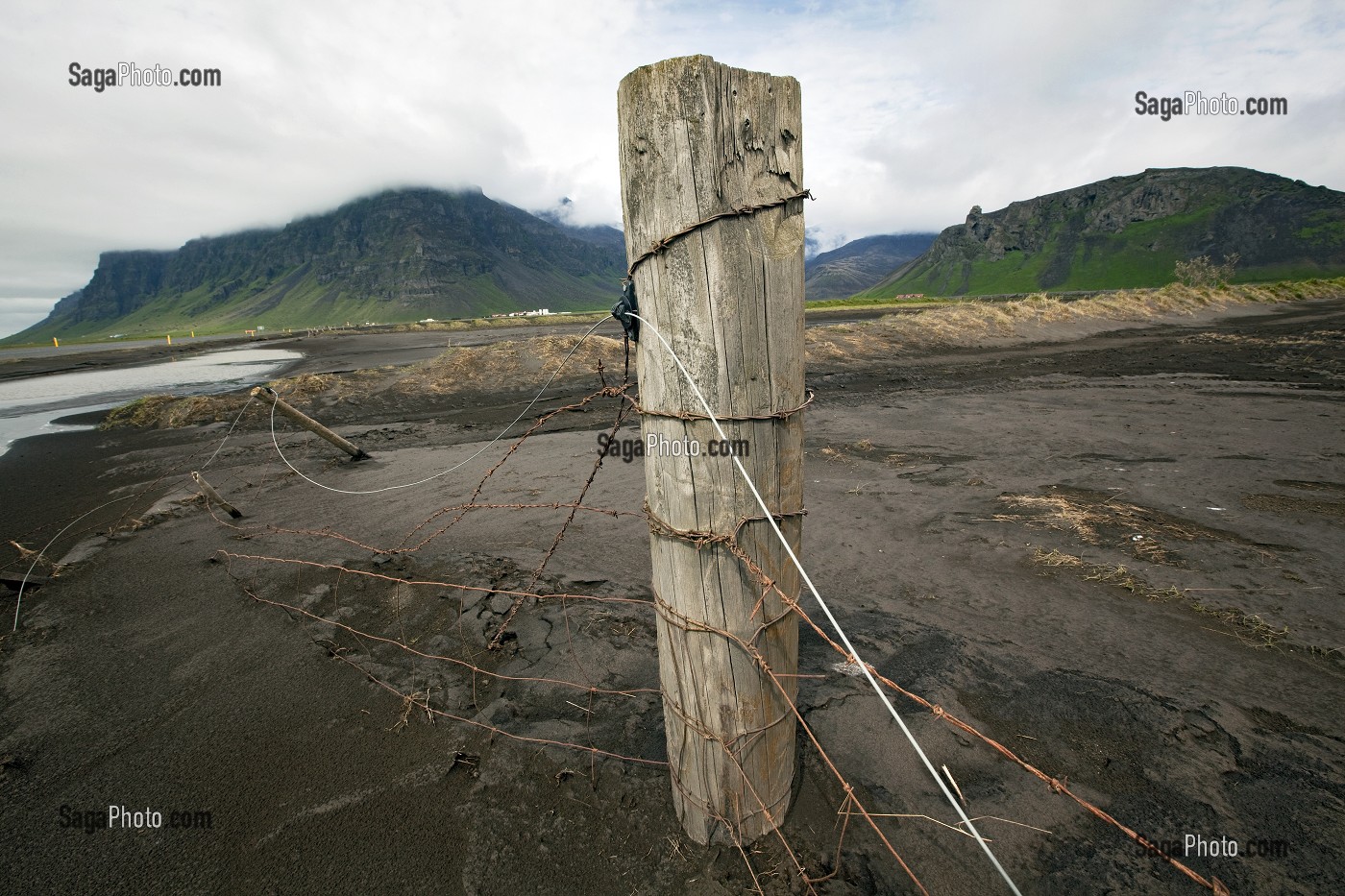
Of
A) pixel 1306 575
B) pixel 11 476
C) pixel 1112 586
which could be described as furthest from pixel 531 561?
pixel 11 476

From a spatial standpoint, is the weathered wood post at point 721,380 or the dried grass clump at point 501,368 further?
the dried grass clump at point 501,368

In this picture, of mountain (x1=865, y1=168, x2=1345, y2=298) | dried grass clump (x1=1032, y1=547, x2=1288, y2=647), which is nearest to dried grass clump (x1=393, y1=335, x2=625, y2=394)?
dried grass clump (x1=1032, y1=547, x2=1288, y2=647)

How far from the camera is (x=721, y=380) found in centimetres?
209

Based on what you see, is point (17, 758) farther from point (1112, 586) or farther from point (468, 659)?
point (1112, 586)

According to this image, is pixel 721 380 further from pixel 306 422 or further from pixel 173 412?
pixel 173 412

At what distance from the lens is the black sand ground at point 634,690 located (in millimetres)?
2908

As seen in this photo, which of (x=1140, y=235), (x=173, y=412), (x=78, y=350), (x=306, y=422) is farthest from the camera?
(x=1140, y=235)

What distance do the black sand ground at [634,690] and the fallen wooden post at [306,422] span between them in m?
1.64

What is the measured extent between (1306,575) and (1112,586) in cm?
179

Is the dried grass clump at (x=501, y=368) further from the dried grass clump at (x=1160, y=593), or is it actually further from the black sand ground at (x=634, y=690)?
the dried grass clump at (x=1160, y=593)

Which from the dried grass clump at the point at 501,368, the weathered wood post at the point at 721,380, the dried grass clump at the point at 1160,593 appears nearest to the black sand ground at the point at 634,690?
the dried grass clump at the point at 1160,593

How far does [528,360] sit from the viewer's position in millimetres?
20766

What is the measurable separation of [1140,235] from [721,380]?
669 ft

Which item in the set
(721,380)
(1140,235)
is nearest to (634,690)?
(721,380)
